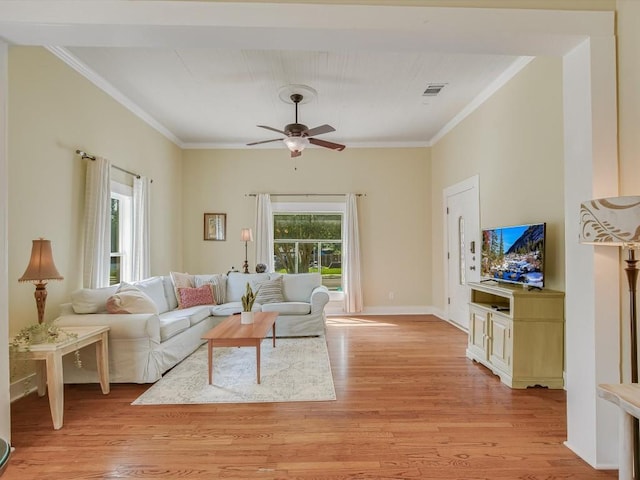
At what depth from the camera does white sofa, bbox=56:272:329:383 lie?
10.6 ft

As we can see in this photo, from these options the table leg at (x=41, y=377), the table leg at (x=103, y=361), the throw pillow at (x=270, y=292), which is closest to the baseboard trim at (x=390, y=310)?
the throw pillow at (x=270, y=292)

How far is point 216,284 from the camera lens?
543cm

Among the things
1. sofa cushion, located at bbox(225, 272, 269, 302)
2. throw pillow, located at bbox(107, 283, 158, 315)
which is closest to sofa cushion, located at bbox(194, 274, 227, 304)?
sofa cushion, located at bbox(225, 272, 269, 302)

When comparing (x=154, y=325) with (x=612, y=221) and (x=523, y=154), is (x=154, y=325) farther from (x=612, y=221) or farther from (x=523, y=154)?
(x=523, y=154)

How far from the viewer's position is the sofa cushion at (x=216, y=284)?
17.6 feet

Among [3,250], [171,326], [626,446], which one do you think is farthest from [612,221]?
[171,326]

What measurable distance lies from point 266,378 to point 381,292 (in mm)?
3685

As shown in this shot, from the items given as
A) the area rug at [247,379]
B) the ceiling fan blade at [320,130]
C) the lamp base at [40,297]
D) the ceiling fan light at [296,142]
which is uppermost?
the ceiling fan blade at [320,130]

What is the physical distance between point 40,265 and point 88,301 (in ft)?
2.46

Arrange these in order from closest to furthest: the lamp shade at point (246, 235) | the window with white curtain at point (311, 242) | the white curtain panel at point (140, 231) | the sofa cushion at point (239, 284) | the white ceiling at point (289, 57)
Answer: the white ceiling at point (289, 57) → the white curtain panel at point (140, 231) → the sofa cushion at point (239, 284) → the lamp shade at point (246, 235) → the window with white curtain at point (311, 242)

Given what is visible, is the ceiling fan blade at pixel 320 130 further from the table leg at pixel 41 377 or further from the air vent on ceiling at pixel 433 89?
the table leg at pixel 41 377

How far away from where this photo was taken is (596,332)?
2021 millimetres

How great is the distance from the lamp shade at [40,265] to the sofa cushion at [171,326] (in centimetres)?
112

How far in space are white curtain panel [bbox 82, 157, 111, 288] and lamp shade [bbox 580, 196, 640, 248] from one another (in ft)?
14.0
